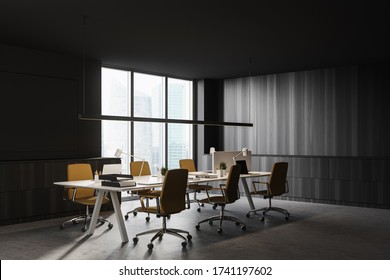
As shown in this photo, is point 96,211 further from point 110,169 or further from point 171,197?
point 171,197

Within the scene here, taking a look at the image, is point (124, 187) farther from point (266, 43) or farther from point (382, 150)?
point (382, 150)

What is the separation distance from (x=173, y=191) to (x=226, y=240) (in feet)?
3.71

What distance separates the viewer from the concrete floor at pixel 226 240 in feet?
18.4

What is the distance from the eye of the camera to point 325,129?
425 inches

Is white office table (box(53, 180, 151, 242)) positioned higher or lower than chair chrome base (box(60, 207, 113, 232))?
higher

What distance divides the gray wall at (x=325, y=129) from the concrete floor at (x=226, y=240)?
4.48ft

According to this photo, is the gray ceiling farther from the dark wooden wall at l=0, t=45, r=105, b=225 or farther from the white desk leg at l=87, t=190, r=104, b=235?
the white desk leg at l=87, t=190, r=104, b=235

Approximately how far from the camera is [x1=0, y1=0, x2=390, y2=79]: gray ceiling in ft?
19.6

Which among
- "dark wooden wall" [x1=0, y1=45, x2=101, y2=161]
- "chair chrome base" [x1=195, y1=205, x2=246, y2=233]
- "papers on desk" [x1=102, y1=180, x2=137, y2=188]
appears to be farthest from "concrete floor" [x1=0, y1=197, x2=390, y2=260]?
"dark wooden wall" [x1=0, y1=45, x2=101, y2=161]

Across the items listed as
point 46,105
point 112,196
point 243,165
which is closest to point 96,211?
point 112,196

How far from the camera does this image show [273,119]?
11.7 m

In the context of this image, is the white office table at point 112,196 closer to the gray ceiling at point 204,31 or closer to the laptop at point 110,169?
the laptop at point 110,169

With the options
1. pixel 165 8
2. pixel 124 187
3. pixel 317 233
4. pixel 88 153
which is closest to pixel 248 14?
pixel 165 8

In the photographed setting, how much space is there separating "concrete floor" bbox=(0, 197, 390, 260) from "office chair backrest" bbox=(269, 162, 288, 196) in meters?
0.54
